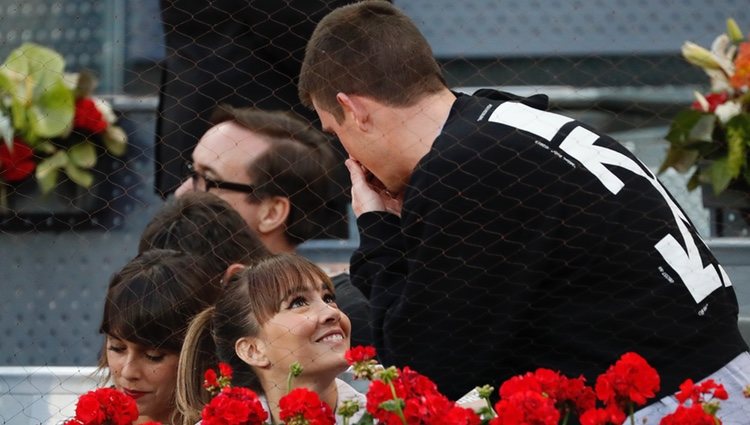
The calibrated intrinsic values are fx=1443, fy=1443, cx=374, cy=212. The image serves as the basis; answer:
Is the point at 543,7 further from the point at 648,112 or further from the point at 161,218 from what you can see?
the point at 161,218

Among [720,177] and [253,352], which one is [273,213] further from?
[720,177]

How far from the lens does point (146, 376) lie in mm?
2896

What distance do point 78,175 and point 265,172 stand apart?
0.70 metres

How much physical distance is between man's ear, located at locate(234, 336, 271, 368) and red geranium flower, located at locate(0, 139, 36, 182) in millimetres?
1400

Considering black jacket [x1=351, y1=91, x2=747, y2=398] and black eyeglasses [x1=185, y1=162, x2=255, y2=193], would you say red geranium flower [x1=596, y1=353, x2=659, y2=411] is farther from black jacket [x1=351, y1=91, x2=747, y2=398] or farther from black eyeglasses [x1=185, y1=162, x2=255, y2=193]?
black eyeglasses [x1=185, y1=162, x2=255, y2=193]

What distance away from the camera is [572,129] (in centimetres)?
253

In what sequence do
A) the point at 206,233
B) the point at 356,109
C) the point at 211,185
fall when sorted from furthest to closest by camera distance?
the point at 211,185
the point at 206,233
the point at 356,109

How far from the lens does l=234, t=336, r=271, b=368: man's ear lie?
8.93ft

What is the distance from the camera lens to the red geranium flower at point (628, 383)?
6.83ft

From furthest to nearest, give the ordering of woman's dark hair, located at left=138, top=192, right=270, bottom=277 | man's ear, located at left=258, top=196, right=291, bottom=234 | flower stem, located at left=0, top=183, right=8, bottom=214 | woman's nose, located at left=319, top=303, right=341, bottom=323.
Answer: flower stem, located at left=0, top=183, right=8, bottom=214
man's ear, located at left=258, top=196, right=291, bottom=234
woman's dark hair, located at left=138, top=192, right=270, bottom=277
woman's nose, located at left=319, top=303, right=341, bottom=323

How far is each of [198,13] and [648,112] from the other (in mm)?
1445

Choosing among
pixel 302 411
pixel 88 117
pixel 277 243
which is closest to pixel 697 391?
pixel 302 411

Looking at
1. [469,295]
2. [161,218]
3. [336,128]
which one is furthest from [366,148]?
[161,218]

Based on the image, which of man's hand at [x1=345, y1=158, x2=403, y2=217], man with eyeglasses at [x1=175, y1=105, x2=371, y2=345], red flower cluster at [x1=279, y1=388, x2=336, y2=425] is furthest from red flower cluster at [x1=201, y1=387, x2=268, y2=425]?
man with eyeglasses at [x1=175, y1=105, x2=371, y2=345]
